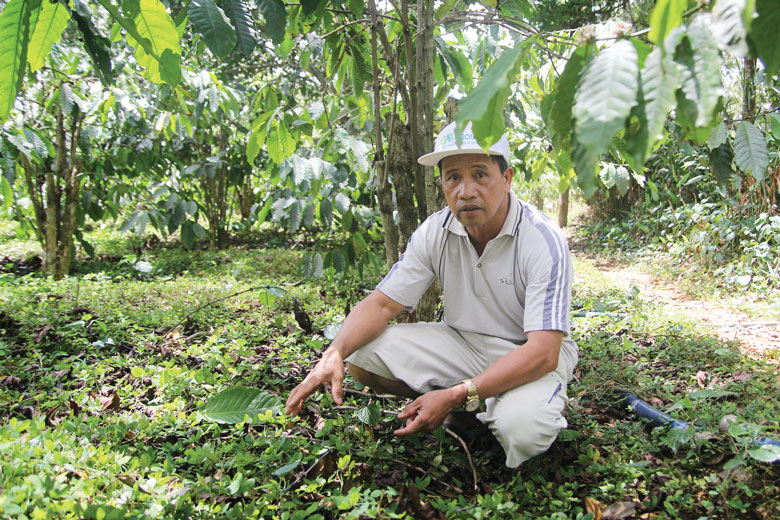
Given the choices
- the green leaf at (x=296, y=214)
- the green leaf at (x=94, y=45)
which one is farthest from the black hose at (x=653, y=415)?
the green leaf at (x=296, y=214)

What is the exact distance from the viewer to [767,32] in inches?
23.5

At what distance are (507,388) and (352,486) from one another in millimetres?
553

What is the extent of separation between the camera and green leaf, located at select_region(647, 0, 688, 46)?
61 centimetres

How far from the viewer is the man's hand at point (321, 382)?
1.69 meters

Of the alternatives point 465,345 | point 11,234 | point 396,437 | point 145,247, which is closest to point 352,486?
point 396,437

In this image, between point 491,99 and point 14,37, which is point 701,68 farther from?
point 14,37

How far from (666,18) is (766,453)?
1.25 metres

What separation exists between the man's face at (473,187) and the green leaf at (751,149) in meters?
0.75

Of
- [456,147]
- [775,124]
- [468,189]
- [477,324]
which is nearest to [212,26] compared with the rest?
[456,147]

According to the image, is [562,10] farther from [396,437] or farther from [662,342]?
[396,437]

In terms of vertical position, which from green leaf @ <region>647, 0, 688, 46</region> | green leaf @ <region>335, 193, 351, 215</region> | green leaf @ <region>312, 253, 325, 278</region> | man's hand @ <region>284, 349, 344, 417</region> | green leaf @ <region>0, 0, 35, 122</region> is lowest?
man's hand @ <region>284, 349, 344, 417</region>

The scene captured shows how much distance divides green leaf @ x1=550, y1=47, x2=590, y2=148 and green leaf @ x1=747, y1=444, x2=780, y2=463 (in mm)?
1082

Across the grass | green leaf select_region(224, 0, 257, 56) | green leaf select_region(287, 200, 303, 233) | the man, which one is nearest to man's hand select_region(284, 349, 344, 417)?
the man

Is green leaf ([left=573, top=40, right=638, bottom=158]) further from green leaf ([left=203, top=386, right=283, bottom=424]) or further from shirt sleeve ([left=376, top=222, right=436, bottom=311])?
green leaf ([left=203, top=386, right=283, bottom=424])
